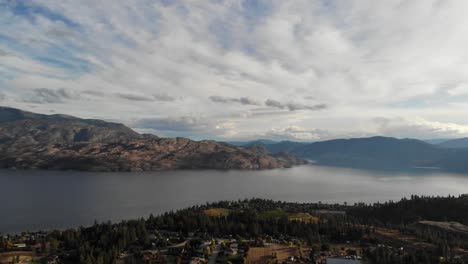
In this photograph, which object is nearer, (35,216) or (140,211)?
(35,216)

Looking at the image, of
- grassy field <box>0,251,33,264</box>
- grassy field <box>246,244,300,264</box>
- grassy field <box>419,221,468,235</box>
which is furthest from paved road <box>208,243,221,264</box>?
grassy field <box>419,221,468,235</box>

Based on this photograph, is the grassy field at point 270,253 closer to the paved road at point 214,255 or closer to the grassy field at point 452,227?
the paved road at point 214,255

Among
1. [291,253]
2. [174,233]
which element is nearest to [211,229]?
[174,233]

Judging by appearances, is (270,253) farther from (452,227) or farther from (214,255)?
(452,227)

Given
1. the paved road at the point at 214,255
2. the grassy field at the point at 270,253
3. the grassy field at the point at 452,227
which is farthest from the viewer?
the grassy field at the point at 452,227

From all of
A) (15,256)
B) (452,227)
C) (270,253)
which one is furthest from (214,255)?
(452,227)

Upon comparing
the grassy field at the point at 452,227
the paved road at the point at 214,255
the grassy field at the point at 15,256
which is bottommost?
the grassy field at the point at 15,256

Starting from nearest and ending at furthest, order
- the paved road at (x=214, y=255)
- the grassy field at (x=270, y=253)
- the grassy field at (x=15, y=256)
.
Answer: the grassy field at (x=15, y=256)
the paved road at (x=214, y=255)
the grassy field at (x=270, y=253)

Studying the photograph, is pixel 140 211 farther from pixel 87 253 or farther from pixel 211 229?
pixel 87 253

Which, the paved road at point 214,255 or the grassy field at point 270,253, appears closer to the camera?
the paved road at point 214,255

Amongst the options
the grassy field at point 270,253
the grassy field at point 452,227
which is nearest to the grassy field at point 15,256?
the grassy field at point 270,253
